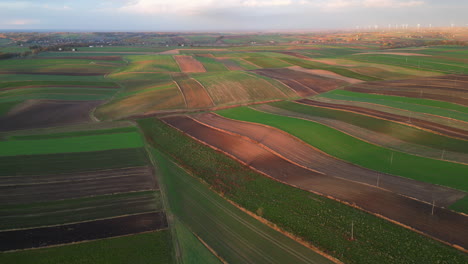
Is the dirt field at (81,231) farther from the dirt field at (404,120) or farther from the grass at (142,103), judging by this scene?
the dirt field at (404,120)

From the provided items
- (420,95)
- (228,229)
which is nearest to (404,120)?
(420,95)

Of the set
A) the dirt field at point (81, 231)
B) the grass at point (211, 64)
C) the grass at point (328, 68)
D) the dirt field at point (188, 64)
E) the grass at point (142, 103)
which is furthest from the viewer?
the grass at point (211, 64)

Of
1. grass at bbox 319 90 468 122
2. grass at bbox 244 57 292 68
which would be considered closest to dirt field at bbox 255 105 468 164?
grass at bbox 319 90 468 122

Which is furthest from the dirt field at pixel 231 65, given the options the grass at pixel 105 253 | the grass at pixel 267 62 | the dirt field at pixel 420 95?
the grass at pixel 105 253

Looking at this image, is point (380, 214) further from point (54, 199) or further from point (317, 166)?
point (54, 199)

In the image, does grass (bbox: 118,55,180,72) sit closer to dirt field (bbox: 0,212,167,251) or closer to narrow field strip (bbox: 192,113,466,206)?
narrow field strip (bbox: 192,113,466,206)

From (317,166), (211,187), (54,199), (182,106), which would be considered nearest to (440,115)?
(317,166)

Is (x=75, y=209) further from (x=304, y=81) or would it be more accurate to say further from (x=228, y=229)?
(x=304, y=81)
